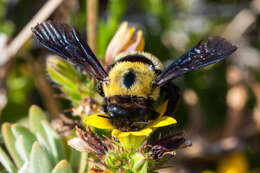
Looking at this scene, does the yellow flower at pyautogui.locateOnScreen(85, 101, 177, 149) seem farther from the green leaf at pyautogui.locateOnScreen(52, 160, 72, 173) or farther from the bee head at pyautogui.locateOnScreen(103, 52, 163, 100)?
the green leaf at pyautogui.locateOnScreen(52, 160, 72, 173)

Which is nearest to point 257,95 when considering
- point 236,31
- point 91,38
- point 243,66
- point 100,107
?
point 243,66

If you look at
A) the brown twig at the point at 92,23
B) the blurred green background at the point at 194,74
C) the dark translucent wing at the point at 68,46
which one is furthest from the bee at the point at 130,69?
the blurred green background at the point at 194,74

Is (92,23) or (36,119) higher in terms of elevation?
(92,23)

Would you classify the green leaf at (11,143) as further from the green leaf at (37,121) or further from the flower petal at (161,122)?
the flower petal at (161,122)

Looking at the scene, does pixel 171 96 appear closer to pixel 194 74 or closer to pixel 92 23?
pixel 92 23

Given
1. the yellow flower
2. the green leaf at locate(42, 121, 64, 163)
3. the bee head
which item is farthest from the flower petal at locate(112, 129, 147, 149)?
the green leaf at locate(42, 121, 64, 163)

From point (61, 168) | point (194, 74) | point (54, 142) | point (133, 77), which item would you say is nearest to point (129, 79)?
point (133, 77)
